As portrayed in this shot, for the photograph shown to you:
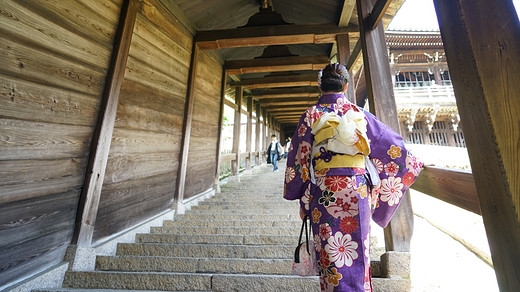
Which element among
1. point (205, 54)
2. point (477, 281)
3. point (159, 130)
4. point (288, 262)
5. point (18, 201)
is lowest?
point (477, 281)

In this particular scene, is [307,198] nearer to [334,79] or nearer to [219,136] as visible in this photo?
[334,79]

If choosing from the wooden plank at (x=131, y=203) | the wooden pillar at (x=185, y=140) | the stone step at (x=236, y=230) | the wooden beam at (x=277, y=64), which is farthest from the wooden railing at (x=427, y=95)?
the wooden plank at (x=131, y=203)

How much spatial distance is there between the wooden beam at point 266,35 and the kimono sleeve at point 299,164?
3352mm

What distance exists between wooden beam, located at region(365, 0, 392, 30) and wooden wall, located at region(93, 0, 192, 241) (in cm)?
298

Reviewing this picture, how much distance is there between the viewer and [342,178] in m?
1.12

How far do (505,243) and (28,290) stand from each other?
122 inches

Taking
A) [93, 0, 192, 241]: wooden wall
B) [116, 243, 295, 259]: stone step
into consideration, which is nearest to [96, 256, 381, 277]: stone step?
[116, 243, 295, 259]: stone step

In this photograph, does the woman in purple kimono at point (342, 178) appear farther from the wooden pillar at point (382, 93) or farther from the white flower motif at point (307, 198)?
the wooden pillar at point (382, 93)

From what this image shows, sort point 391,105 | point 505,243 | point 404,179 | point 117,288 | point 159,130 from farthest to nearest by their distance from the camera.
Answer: point 159,130
point 391,105
point 117,288
point 404,179
point 505,243

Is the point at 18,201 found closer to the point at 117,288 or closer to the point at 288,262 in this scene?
the point at 117,288

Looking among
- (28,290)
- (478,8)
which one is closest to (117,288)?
(28,290)

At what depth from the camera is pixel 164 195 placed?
324 centimetres

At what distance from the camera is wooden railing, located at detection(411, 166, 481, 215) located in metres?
1.04

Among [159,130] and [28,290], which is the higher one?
[159,130]
